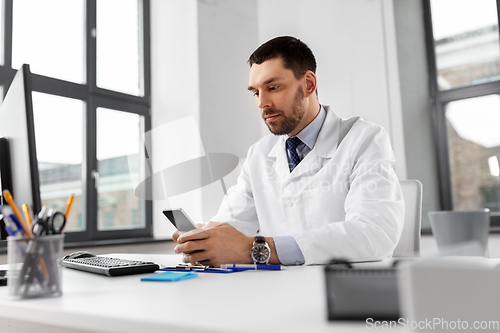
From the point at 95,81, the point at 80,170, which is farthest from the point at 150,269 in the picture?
the point at 95,81

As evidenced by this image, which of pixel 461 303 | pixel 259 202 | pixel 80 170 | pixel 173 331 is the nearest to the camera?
pixel 461 303

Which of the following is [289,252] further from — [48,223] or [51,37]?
[51,37]

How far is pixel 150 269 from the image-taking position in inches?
34.0

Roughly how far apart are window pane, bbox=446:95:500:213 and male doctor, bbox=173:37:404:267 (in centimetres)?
177

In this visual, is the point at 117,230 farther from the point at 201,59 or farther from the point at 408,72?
the point at 408,72

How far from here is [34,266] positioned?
58 cm

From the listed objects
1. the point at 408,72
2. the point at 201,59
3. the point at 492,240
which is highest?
the point at 201,59

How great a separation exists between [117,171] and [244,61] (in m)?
→ 1.26

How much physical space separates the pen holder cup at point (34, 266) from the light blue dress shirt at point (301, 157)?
1.62ft

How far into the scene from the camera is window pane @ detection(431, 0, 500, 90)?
9.20 feet

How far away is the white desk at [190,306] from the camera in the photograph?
1.36 ft

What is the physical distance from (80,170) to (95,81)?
0.63 meters

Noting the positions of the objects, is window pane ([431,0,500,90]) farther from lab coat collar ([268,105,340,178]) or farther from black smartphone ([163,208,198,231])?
black smartphone ([163,208,198,231])

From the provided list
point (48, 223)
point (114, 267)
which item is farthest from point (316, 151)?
point (48, 223)
